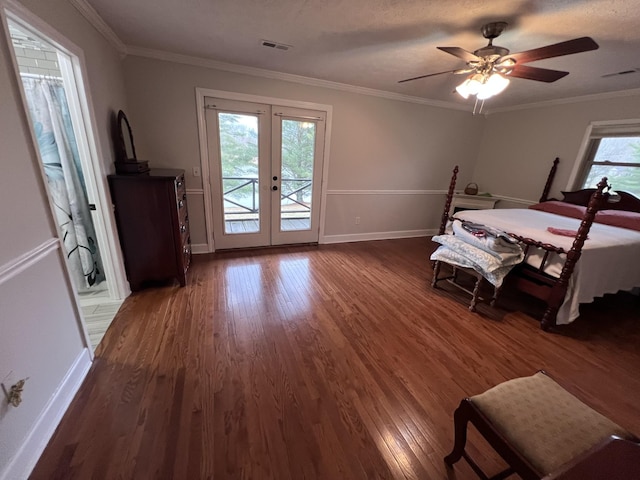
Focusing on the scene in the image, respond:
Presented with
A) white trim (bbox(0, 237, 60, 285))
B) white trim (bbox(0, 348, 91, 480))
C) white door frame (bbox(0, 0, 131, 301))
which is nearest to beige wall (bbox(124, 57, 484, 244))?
white door frame (bbox(0, 0, 131, 301))

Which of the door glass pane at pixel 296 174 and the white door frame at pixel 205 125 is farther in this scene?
the door glass pane at pixel 296 174

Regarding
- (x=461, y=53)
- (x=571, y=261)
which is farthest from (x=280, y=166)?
(x=571, y=261)

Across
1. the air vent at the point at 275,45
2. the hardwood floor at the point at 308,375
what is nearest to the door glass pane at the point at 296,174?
the air vent at the point at 275,45

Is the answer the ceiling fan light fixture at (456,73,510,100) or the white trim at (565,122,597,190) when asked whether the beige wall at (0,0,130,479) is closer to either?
the ceiling fan light fixture at (456,73,510,100)

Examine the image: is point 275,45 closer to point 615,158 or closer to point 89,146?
point 89,146

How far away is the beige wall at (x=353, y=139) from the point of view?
2.97m

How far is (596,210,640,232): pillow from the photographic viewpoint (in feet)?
9.12

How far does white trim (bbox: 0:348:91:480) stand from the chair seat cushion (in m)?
1.94

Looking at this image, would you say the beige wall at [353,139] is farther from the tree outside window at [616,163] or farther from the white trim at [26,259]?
the white trim at [26,259]

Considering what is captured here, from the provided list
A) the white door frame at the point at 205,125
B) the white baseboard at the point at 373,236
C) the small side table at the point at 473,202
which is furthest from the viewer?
the small side table at the point at 473,202

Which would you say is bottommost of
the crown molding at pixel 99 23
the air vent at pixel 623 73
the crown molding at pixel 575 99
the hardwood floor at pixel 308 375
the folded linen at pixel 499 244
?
the hardwood floor at pixel 308 375

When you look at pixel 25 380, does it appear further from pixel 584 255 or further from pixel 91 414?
pixel 584 255

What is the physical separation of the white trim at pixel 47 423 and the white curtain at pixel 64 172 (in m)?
1.15

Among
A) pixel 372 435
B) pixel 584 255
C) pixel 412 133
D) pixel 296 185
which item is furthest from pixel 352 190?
pixel 372 435
